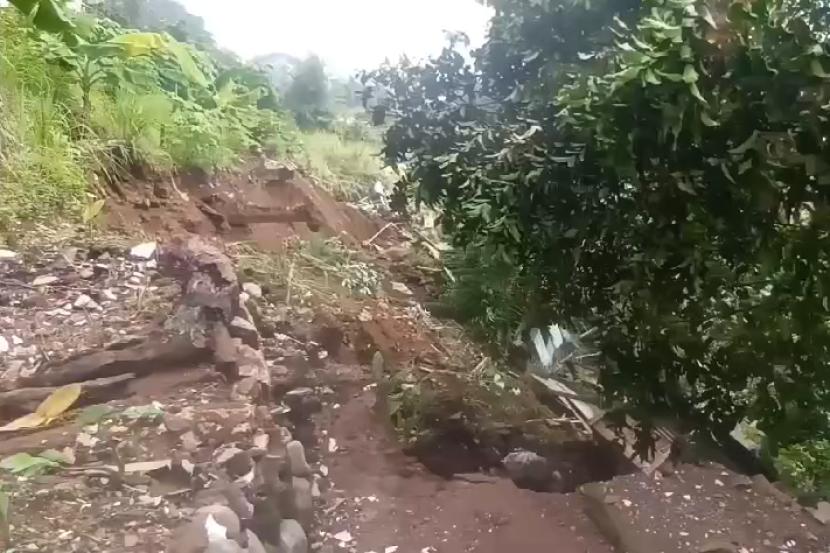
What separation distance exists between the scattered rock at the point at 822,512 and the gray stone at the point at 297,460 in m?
0.80

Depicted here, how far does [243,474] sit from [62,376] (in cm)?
29

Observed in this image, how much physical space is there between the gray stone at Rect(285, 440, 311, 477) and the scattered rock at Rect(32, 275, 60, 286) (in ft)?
1.43

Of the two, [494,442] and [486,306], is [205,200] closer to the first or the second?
[486,306]

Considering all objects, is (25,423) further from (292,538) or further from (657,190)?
(657,190)

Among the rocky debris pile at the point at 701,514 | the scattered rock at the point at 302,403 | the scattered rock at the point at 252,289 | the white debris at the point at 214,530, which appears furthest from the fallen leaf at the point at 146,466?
the rocky debris pile at the point at 701,514

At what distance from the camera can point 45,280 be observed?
1.22 m

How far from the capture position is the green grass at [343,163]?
1580mm

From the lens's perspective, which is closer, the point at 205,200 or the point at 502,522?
the point at 502,522

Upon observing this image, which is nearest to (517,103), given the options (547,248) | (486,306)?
(547,248)

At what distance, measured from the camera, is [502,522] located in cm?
128

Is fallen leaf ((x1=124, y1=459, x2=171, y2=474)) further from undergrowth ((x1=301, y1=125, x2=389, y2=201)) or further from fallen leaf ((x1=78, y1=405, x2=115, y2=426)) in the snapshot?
undergrowth ((x1=301, y1=125, x2=389, y2=201))

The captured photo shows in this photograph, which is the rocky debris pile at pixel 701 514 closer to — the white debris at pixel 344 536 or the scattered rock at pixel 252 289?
the white debris at pixel 344 536

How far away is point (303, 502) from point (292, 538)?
64 millimetres

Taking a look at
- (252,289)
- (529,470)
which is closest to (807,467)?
(529,470)
